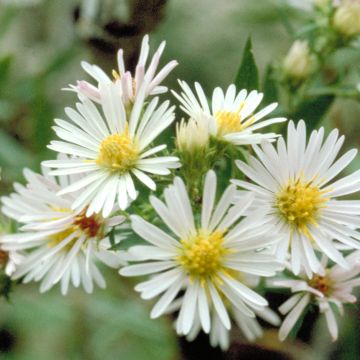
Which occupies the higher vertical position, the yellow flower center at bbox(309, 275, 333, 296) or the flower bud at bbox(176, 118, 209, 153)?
the flower bud at bbox(176, 118, 209, 153)

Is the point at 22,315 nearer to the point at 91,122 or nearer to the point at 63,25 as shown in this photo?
the point at 91,122

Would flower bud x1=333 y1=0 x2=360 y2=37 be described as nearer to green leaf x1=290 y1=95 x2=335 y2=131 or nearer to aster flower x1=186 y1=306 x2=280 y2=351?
green leaf x1=290 y1=95 x2=335 y2=131

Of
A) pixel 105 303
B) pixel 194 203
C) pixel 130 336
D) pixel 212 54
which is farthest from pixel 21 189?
pixel 212 54

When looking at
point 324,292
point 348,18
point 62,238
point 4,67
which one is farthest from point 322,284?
point 4,67

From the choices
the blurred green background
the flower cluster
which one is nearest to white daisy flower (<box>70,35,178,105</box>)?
the flower cluster

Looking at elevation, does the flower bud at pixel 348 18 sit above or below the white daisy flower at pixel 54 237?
above

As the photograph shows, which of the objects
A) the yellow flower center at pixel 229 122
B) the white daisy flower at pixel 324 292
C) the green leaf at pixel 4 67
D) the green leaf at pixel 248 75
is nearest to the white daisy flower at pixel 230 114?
the yellow flower center at pixel 229 122

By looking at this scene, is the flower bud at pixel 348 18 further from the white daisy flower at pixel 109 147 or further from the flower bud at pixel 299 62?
the white daisy flower at pixel 109 147
